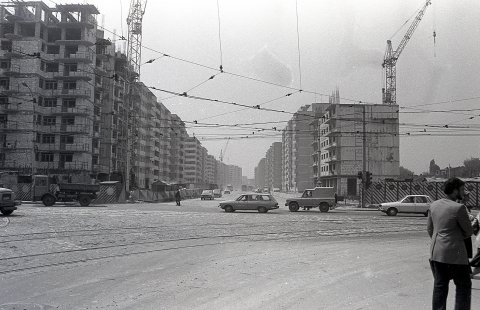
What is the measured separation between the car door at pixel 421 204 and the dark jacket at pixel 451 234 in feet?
86.7

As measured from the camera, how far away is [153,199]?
178ft

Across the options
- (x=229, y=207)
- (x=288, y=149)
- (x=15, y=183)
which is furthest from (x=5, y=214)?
(x=288, y=149)

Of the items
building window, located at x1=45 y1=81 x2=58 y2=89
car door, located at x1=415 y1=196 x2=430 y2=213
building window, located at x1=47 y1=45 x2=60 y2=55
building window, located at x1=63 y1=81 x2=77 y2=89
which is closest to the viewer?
car door, located at x1=415 y1=196 x2=430 y2=213

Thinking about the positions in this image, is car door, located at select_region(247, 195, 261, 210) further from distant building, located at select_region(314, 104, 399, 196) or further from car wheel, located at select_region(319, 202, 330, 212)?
distant building, located at select_region(314, 104, 399, 196)

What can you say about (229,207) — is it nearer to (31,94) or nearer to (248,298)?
(248,298)

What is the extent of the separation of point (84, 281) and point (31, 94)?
67330 mm

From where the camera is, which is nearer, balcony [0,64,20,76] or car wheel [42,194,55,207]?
car wheel [42,194,55,207]

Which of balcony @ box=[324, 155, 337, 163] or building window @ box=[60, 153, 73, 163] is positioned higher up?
balcony @ box=[324, 155, 337, 163]

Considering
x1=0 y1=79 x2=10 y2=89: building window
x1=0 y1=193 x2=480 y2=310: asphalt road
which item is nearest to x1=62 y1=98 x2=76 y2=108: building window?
x1=0 y1=79 x2=10 y2=89: building window

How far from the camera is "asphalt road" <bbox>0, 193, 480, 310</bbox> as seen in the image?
615 cm

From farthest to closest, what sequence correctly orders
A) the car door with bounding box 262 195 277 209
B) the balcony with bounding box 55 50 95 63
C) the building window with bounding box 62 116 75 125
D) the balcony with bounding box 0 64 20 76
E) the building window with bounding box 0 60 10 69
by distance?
the building window with bounding box 62 116 75 125
the building window with bounding box 0 60 10 69
the balcony with bounding box 55 50 95 63
the balcony with bounding box 0 64 20 76
the car door with bounding box 262 195 277 209

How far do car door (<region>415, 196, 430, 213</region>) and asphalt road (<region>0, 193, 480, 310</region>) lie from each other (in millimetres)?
15902

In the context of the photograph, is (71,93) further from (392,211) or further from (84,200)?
(392,211)

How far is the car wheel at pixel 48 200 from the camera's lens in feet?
117
